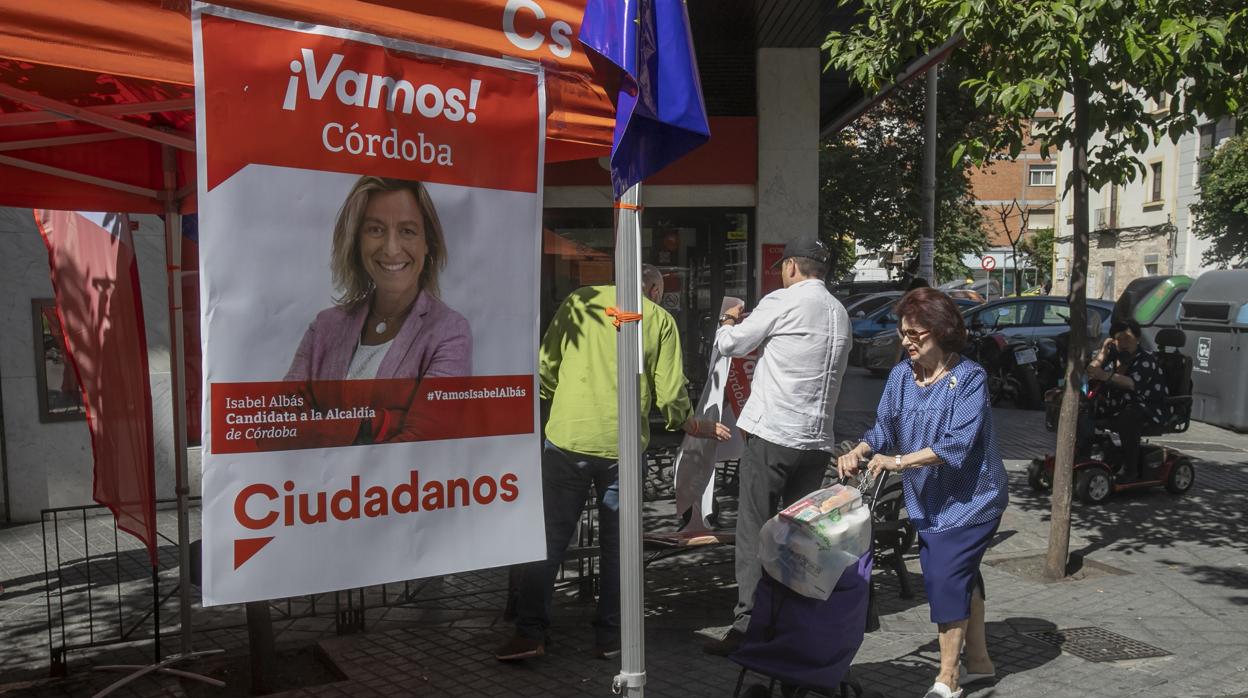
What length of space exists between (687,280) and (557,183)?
6.00ft

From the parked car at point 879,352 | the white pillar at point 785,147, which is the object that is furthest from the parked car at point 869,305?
the white pillar at point 785,147

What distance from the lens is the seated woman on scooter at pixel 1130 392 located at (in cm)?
845

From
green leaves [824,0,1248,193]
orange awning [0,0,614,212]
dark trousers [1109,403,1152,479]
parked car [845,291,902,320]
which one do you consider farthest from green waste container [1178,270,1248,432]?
orange awning [0,0,614,212]

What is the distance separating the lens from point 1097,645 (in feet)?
16.8

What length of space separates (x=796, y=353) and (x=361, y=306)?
259 cm

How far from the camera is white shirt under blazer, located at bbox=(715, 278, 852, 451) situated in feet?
15.4

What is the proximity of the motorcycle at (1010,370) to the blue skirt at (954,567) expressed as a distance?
37.0ft

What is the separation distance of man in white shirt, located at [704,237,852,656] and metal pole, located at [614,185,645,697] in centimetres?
195

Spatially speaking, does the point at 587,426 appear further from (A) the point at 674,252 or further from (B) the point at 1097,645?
(A) the point at 674,252

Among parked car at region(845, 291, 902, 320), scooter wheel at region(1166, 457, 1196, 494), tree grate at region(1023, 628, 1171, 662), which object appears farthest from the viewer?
parked car at region(845, 291, 902, 320)

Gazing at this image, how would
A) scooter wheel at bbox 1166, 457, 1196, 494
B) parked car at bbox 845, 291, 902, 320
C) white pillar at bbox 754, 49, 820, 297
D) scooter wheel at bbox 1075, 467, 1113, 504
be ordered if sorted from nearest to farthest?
scooter wheel at bbox 1075, 467, 1113, 504 < scooter wheel at bbox 1166, 457, 1196, 494 < white pillar at bbox 754, 49, 820, 297 < parked car at bbox 845, 291, 902, 320

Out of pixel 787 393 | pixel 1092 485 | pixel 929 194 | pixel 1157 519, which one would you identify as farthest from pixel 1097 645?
pixel 929 194

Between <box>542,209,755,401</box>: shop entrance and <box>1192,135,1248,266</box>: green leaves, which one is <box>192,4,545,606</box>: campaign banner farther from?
<box>1192,135,1248,266</box>: green leaves

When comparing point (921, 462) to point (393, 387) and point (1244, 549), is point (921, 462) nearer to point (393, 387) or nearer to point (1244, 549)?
point (393, 387)
